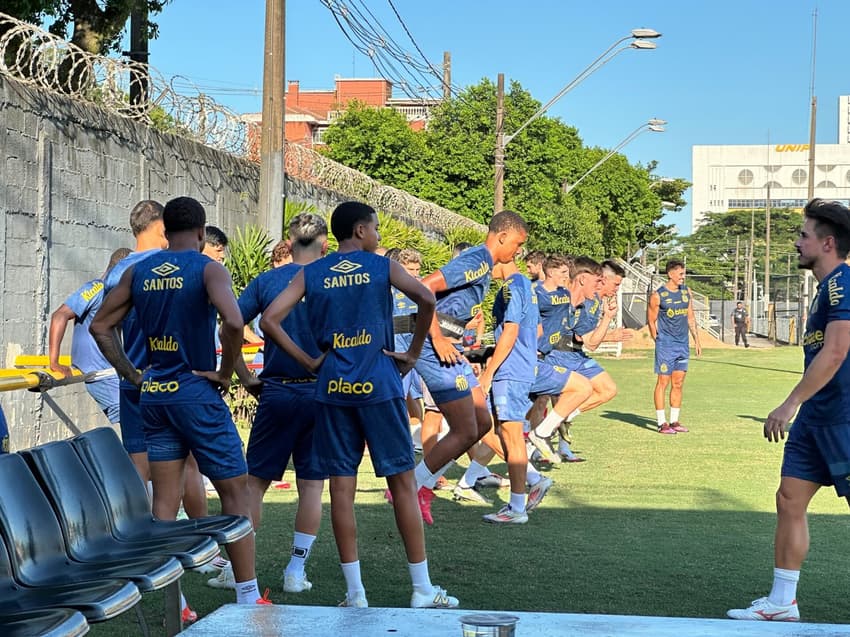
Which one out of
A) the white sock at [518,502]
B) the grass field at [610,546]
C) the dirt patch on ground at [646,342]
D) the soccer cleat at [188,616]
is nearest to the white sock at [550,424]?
the grass field at [610,546]

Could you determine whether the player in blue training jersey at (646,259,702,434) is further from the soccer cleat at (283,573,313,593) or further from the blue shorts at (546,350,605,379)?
the soccer cleat at (283,573,313,593)

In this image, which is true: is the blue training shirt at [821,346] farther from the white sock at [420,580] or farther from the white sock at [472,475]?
the white sock at [472,475]

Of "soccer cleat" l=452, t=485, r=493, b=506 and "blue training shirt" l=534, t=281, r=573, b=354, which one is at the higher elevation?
"blue training shirt" l=534, t=281, r=573, b=354

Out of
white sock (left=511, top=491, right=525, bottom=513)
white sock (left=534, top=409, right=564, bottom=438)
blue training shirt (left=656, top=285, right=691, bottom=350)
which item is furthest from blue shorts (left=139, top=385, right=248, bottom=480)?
blue training shirt (left=656, top=285, right=691, bottom=350)

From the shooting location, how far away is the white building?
6909 inches

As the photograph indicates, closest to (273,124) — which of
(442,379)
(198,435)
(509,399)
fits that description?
(509,399)

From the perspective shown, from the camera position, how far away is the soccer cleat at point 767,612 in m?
6.05

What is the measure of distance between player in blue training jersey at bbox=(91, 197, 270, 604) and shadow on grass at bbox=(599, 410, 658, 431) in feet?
34.7

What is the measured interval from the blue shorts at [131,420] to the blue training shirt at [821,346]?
3.62 metres

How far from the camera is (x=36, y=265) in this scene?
10.9m

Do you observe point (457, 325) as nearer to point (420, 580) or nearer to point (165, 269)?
point (420, 580)

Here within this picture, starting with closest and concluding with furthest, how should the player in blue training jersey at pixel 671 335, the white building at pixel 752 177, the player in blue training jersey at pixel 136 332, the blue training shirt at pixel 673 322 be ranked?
the player in blue training jersey at pixel 136 332
the player in blue training jersey at pixel 671 335
the blue training shirt at pixel 673 322
the white building at pixel 752 177

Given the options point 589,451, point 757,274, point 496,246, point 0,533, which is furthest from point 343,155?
point 757,274

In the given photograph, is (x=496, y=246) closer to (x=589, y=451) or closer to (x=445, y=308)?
(x=445, y=308)
